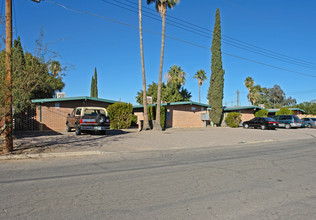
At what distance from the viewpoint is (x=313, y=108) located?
60438mm

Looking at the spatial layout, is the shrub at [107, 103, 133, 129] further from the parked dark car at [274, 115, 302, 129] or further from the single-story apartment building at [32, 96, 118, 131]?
the parked dark car at [274, 115, 302, 129]

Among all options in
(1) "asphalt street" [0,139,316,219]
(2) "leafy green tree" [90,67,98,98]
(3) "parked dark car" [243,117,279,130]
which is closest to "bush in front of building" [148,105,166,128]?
(3) "parked dark car" [243,117,279,130]

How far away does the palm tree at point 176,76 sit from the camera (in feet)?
159

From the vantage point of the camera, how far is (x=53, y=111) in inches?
851

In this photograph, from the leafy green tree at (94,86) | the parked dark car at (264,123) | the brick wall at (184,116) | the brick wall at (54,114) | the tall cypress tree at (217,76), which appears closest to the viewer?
the brick wall at (54,114)

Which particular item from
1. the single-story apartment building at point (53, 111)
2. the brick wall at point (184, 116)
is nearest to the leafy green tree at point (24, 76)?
the single-story apartment building at point (53, 111)

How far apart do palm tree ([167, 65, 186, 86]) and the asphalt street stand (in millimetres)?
40999

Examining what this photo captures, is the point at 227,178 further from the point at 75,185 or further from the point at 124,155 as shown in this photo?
the point at 124,155

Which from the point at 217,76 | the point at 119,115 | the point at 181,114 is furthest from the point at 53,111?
the point at 217,76

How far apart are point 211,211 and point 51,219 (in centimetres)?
250

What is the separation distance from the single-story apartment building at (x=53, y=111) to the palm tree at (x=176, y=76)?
27748 millimetres

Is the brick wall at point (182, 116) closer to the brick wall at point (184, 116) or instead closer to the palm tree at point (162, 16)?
the brick wall at point (184, 116)

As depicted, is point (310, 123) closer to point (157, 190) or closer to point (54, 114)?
point (54, 114)

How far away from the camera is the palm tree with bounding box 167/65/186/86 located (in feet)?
159
